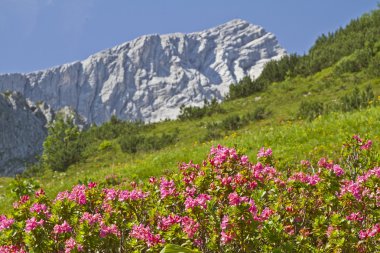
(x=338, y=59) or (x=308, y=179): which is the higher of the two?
(x=338, y=59)

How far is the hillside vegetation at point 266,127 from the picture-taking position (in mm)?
12289

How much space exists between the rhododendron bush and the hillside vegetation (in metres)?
0.31

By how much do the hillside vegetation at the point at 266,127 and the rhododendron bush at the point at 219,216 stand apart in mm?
307

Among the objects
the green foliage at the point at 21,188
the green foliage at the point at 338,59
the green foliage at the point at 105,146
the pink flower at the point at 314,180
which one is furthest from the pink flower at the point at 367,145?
the green foliage at the point at 338,59

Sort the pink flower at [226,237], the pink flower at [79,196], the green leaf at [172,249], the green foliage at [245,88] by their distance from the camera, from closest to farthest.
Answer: the green leaf at [172,249] < the pink flower at [226,237] < the pink flower at [79,196] < the green foliage at [245,88]

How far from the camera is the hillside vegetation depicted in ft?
40.3

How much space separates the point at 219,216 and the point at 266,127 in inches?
625

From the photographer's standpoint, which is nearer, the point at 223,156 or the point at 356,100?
the point at 223,156

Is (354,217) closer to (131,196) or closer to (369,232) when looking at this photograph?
(369,232)

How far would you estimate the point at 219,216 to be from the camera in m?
3.87

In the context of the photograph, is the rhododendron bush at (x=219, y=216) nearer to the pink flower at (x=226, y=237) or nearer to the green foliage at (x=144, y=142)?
the pink flower at (x=226, y=237)

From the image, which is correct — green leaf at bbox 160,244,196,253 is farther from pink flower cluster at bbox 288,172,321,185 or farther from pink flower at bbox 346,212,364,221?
pink flower cluster at bbox 288,172,321,185

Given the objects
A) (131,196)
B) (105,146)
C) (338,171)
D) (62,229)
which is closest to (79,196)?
(131,196)

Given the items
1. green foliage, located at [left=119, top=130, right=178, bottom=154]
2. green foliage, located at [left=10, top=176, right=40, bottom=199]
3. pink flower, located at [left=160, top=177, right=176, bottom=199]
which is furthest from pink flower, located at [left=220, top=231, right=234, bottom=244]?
green foliage, located at [left=119, top=130, right=178, bottom=154]
